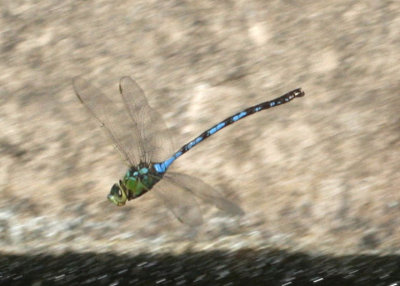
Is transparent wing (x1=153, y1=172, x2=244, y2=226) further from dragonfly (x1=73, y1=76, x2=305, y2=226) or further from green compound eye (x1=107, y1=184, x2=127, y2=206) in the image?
green compound eye (x1=107, y1=184, x2=127, y2=206)

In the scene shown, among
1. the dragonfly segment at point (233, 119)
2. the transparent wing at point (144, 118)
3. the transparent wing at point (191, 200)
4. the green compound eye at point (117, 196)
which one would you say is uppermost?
the transparent wing at point (144, 118)

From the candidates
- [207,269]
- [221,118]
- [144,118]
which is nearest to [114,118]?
[144,118]

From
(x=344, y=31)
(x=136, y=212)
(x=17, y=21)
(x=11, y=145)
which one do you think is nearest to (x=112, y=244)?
(x=136, y=212)

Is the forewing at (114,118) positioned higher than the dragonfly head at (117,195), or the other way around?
the forewing at (114,118)

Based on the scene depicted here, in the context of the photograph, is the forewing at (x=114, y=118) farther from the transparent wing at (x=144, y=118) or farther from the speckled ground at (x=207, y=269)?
the speckled ground at (x=207, y=269)

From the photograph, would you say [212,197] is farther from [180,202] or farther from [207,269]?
[207,269]

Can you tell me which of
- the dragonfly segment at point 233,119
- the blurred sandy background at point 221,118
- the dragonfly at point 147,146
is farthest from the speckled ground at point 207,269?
the dragonfly segment at point 233,119

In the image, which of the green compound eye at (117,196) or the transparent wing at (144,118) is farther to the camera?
the transparent wing at (144,118)
